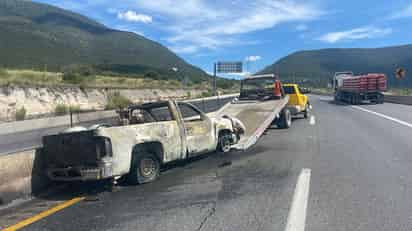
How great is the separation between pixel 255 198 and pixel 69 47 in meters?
122

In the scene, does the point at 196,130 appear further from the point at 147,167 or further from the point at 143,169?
the point at 143,169

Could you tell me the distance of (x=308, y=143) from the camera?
1141 cm

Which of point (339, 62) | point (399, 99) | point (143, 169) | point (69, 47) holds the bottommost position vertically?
point (143, 169)

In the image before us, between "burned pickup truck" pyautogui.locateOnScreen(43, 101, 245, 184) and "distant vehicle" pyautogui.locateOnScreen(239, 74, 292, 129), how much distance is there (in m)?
7.27

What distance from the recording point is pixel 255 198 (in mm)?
5906

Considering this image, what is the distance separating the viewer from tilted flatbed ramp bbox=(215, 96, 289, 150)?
10.9 metres

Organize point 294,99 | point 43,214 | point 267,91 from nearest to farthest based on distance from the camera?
point 43,214 → point 267,91 → point 294,99

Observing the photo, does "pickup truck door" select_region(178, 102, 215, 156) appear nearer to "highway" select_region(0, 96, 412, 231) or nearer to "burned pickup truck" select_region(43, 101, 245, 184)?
"burned pickup truck" select_region(43, 101, 245, 184)

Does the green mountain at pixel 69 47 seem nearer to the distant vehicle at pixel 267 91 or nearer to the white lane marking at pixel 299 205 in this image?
the distant vehicle at pixel 267 91

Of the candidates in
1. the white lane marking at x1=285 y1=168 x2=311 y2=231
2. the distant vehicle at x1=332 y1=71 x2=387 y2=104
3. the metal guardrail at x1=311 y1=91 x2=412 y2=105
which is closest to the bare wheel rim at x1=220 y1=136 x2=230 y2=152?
the white lane marking at x1=285 y1=168 x2=311 y2=231

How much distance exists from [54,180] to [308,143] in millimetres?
7447

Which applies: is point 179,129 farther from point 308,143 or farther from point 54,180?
point 308,143

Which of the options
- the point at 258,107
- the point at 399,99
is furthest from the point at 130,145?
the point at 399,99

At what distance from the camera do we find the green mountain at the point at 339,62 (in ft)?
428
